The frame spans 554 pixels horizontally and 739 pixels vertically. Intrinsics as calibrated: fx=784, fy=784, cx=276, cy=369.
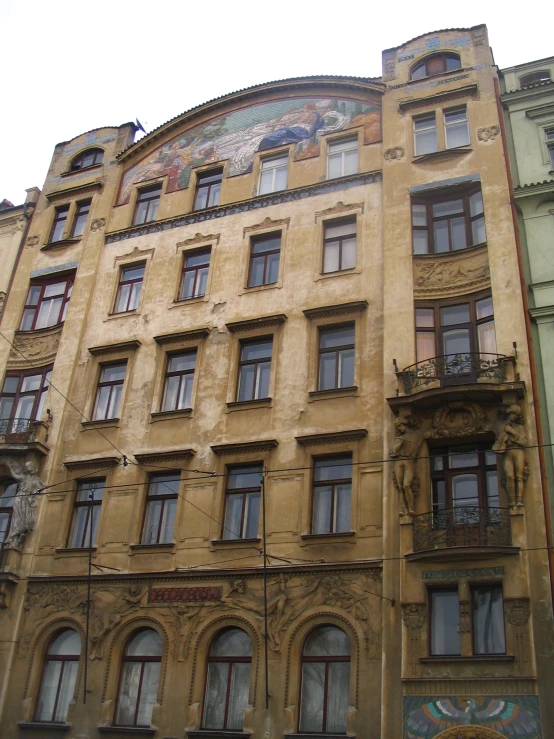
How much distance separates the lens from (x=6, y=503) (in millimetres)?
25969

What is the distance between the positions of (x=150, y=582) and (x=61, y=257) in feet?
48.5

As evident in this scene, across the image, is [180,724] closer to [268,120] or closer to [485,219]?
[485,219]

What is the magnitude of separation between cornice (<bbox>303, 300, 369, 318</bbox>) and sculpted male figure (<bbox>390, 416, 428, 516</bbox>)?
4.49m

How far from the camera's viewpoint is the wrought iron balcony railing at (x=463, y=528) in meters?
19.0

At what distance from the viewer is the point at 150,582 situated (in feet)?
74.1

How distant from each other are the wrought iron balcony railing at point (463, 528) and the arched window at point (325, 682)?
10.7 feet

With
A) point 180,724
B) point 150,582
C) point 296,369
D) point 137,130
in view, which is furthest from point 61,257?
point 180,724

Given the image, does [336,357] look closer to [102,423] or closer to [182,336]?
[182,336]

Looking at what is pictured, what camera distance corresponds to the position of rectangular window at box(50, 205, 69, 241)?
32.8 metres

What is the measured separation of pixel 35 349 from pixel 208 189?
9.08 m

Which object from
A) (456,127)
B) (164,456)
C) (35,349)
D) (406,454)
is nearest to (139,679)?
(164,456)

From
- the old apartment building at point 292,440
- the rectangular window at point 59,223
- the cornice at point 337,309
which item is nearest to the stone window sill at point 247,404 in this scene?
the old apartment building at point 292,440

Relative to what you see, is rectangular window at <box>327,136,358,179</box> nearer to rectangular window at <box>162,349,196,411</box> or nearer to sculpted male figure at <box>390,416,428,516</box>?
rectangular window at <box>162,349,196,411</box>

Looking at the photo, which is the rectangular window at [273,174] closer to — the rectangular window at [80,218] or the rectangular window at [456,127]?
the rectangular window at [456,127]
